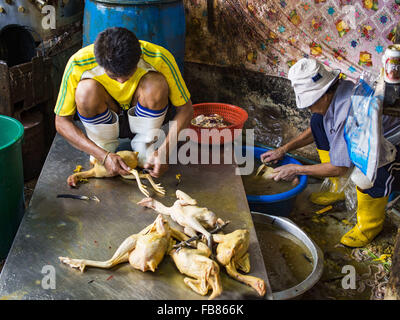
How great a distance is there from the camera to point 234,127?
3.73 metres

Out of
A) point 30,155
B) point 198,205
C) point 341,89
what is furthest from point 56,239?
point 341,89

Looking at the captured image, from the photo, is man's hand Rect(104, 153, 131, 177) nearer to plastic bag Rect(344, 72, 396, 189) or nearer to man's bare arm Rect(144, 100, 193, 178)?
man's bare arm Rect(144, 100, 193, 178)

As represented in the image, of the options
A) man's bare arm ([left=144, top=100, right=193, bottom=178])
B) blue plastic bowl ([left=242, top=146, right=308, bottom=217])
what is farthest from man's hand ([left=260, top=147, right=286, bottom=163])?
man's bare arm ([left=144, top=100, right=193, bottom=178])

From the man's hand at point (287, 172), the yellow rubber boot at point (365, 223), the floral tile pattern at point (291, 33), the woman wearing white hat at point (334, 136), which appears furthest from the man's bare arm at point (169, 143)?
the floral tile pattern at point (291, 33)

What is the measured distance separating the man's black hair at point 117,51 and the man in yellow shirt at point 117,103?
21 centimetres

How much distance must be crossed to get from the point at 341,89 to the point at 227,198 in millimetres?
1060

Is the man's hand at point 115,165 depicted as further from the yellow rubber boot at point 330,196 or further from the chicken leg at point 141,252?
the yellow rubber boot at point 330,196

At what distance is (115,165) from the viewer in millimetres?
2990

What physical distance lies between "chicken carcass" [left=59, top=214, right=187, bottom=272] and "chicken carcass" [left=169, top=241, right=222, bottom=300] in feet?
0.31

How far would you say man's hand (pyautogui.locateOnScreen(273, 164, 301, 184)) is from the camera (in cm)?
352

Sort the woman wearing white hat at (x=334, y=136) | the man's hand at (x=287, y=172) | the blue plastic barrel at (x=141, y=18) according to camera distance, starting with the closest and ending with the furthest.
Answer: the woman wearing white hat at (x=334, y=136), the man's hand at (x=287, y=172), the blue plastic barrel at (x=141, y=18)

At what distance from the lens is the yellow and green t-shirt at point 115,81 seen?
2.95m

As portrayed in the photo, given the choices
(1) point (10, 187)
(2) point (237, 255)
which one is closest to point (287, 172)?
(2) point (237, 255)

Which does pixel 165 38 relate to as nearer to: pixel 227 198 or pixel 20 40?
pixel 20 40
